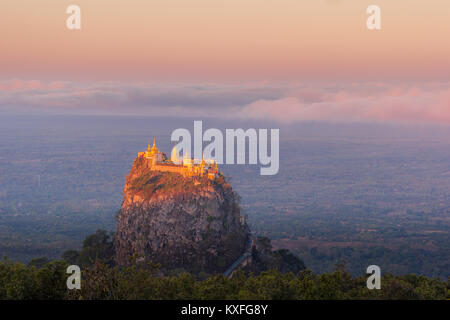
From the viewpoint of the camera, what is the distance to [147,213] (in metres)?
65.6

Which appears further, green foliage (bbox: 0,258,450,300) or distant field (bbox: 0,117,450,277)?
distant field (bbox: 0,117,450,277)

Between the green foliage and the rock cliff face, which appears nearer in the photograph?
the green foliage

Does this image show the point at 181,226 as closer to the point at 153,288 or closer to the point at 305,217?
the point at 153,288

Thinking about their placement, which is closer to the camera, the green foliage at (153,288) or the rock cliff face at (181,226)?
the green foliage at (153,288)

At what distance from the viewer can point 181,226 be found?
63844 millimetres

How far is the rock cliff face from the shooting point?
63.0m

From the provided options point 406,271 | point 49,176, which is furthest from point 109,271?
point 49,176

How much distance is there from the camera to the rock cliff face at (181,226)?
63031mm

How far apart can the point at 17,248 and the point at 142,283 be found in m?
57.3

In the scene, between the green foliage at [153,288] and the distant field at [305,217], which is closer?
the green foliage at [153,288]

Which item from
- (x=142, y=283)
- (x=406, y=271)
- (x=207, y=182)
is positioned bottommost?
(x=406, y=271)

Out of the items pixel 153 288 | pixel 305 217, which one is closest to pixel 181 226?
pixel 153 288
